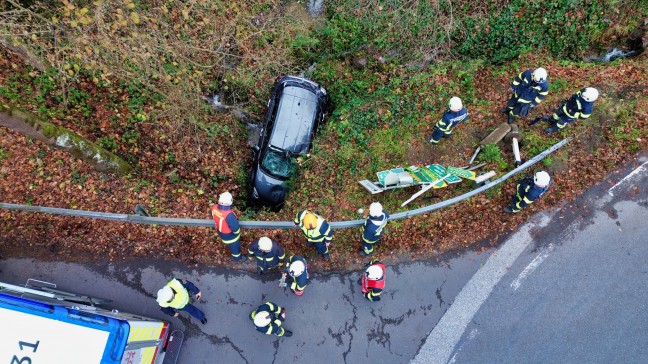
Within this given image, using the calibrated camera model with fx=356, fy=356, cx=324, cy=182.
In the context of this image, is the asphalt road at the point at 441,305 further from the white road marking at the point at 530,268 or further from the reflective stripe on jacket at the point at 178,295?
the reflective stripe on jacket at the point at 178,295

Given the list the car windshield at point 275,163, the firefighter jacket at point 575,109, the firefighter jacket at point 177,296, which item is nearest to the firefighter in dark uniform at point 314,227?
the car windshield at point 275,163

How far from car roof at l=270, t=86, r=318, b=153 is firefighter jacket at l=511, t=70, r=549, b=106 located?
14.7 feet

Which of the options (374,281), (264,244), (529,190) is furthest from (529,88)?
(264,244)

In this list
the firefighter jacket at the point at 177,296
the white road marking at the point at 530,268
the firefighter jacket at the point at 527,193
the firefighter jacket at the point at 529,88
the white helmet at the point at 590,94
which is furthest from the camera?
the firefighter jacket at the point at 529,88

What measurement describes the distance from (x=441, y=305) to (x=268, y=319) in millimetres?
3455

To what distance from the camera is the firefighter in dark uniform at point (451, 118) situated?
7.09 metres

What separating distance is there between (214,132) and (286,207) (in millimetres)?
2832

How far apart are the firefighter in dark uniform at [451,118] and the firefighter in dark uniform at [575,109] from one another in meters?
2.18

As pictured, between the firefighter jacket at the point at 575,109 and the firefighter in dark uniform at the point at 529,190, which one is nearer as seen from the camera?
the firefighter in dark uniform at the point at 529,190

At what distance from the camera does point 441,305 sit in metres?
6.98

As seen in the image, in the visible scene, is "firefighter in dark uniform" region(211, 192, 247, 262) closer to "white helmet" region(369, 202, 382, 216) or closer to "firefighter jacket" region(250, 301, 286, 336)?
"firefighter jacket" region(250, 301, 286, 336)

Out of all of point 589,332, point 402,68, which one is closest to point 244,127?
point 402,68

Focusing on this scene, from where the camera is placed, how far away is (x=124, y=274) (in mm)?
7000

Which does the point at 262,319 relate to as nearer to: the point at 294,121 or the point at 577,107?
the point at 294,121
